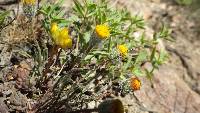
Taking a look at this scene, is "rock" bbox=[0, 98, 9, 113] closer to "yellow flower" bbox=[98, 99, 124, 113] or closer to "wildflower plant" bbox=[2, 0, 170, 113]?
"wildflower plant" bbox=[2, 0, 170, 113]

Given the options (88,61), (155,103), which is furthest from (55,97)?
(155,103)

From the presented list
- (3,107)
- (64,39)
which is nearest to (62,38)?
(64,39)

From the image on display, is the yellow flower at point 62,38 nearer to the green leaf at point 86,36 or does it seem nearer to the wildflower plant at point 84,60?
the wildflower plant at point 84,60

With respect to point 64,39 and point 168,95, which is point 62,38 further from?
point 168,95

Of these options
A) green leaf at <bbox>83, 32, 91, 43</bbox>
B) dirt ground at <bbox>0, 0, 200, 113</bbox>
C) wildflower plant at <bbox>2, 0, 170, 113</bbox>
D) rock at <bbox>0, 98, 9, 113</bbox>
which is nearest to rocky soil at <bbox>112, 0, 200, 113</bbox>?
dirt ground at <bbox>0, 0, 200, 113</bbox>

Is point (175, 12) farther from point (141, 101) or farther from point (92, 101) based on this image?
point (92, 101)

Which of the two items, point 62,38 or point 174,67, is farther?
point 174,67

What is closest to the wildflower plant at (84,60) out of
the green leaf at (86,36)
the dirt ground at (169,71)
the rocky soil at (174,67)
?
the green leaf at (86,36)

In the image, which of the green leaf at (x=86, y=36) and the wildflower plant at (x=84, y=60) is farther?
the green leaf at (x=86, y=36)
